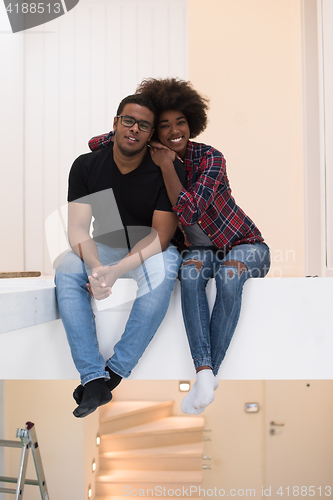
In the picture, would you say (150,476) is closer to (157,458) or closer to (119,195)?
(157,458)

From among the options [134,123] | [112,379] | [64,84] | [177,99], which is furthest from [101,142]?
[64,84]

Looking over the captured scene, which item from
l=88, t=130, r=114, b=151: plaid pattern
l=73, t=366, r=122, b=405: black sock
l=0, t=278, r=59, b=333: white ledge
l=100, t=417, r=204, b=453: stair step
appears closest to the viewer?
l=0, t=278, r=59, b=333: white ledge

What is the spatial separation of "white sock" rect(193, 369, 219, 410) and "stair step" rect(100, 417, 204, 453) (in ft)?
9.72

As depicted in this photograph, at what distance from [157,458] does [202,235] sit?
319cm

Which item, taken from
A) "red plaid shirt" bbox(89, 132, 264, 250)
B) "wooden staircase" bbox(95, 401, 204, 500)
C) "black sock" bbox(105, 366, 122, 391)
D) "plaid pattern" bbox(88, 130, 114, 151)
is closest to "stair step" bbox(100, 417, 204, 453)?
"wooden staircase" bbox(95, 401, 204, 500)

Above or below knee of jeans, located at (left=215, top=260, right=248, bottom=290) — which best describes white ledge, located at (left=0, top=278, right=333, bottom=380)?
below

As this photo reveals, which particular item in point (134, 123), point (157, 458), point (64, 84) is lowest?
point (157, 458)

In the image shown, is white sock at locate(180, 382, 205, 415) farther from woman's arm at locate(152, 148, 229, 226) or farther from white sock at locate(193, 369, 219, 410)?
woman's arm at locate(152, 148, 229, 226)

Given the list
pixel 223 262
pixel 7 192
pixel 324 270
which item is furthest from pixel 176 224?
pixel 7 192

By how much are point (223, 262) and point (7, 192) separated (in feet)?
5.16

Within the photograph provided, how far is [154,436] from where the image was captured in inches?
161

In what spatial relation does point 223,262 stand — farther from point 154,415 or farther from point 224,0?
point 154,415

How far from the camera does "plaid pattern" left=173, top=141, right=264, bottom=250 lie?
1417 millimetres

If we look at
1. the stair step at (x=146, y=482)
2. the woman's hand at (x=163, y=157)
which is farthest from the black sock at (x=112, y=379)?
the stair step at (x=146, y=482)
